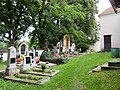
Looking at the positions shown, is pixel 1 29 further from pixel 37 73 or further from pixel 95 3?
pixel 95 3

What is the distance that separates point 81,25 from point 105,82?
2878 centimetres

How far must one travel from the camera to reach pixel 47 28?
92.2ft

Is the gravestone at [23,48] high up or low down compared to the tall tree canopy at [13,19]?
down

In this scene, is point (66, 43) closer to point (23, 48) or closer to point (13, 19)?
point (23, 48)

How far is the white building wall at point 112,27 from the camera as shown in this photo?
26.6m

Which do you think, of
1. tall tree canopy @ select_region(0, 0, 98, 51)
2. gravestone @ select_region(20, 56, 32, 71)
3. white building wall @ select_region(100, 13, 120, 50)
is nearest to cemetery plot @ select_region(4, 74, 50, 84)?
gravestone @ select_region(20, 56, 32, 71)

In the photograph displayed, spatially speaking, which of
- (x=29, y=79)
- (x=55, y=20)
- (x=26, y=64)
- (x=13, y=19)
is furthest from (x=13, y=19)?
(x=29, y=79)

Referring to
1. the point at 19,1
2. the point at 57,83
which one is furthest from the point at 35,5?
the point at 57,83

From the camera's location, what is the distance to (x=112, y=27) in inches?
1061

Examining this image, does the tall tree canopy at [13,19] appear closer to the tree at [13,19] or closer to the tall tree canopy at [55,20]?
the tree at [13,19]

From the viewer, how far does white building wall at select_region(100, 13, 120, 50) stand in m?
26.6

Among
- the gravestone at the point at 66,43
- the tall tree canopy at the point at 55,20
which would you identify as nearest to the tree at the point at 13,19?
the tall tree canopy at the point at 55,20

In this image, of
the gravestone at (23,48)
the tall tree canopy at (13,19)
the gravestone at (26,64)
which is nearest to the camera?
the gravestone at (26,64)

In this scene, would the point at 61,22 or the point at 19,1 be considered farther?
the point at 61,22
